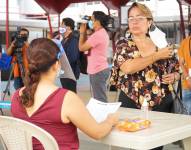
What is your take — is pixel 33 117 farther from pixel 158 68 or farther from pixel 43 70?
pixel 158 68

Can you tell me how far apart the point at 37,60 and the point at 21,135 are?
1.08ft

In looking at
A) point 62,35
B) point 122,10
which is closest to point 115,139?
point 62,35

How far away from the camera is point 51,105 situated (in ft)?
6.12

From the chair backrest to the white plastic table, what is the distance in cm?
30

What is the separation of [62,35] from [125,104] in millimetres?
3122

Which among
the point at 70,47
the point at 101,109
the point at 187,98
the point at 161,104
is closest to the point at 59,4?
the point at 70,47

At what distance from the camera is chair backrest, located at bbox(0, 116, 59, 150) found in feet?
5.88

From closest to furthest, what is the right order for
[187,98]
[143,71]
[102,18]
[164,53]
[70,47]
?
[164,53], [143,71], [187,98], [102,18], [70,47]

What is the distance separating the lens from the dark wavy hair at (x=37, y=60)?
188cm

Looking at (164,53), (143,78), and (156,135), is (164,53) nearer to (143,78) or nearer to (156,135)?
(143,78)

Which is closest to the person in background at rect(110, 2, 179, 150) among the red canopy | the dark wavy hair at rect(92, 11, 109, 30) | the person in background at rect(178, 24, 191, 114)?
the person in background at rect(178, 24, 191, 114)

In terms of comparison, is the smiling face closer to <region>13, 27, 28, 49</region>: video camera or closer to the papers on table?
the papers on table

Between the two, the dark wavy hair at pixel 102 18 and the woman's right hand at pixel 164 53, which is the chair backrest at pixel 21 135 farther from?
the dark wavy hair at pixel 102 18

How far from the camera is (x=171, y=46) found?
8.55ft
